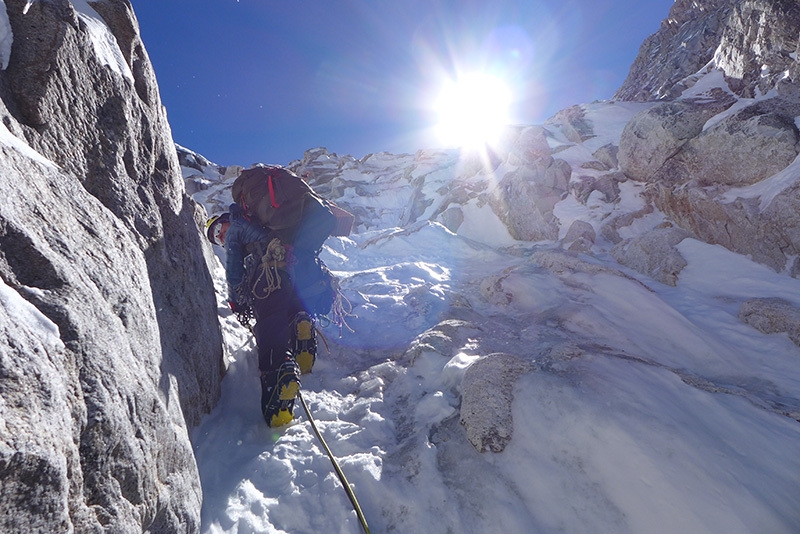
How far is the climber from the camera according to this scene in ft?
15.4

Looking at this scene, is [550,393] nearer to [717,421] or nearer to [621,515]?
[621,515]

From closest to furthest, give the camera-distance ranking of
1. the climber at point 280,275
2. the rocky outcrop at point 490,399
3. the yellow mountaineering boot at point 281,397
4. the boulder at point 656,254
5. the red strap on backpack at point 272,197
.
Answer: the rocky outcrop at point 490,399 < the yellow mountaineering boot at point 281,397 < the climber at point 280,275 < the red strap on backpack at point 272,197 < the boulder at point 656,254

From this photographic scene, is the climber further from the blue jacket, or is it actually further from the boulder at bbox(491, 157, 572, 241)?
the boulder at bbox(491, 157, 572, 241)

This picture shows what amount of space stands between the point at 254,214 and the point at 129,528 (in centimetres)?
387

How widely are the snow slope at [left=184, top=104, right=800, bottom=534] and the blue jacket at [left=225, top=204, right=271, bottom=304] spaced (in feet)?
2.89

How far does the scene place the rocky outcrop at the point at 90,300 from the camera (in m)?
1.44

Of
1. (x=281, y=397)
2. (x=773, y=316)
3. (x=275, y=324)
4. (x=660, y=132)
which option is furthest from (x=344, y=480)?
(x=660, y=132)

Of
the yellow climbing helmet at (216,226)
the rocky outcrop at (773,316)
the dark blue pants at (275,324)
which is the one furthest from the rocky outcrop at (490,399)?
the rocky outcrop at (773,316)

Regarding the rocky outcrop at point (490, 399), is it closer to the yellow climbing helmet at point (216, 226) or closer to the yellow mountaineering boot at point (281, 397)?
the yellow mountaineering boot at point (281, 397)

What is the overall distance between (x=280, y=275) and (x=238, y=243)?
727 millimetres

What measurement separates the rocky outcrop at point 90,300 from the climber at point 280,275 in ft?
2.71

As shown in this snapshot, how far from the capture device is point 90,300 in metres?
2.01

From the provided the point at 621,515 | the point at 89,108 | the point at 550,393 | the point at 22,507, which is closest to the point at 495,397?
the point at 550,393

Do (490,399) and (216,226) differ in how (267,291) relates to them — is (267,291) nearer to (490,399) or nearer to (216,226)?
(216,226)
